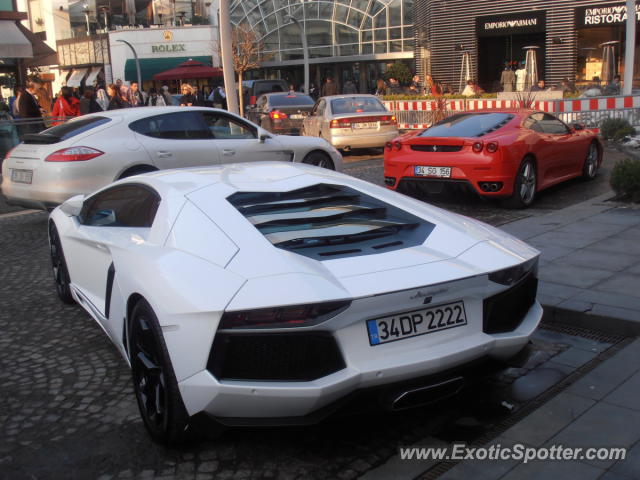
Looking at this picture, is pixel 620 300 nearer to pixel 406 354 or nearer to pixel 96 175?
pixel 406 354

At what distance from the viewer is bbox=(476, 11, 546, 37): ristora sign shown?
29.2 m

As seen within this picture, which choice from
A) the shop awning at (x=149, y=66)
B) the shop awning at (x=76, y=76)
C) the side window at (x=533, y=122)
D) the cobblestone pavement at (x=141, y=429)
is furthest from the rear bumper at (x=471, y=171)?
the shop awning at (x=76, y=76)

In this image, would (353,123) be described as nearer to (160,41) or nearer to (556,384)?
(556,384)

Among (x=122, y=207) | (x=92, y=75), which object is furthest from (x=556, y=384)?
(x=92, y=75)

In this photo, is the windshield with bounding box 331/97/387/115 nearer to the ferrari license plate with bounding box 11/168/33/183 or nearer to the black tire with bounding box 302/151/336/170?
the black tire with bounding box 302/151/336/170

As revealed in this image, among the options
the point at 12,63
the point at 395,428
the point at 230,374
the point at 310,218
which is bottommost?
the point at 395,428

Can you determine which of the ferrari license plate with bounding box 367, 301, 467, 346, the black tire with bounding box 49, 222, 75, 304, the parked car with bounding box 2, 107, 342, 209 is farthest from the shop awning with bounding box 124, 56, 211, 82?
the ferrari license plate with bounding box 367, 301, 467, 346

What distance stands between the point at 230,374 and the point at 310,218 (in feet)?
3.88

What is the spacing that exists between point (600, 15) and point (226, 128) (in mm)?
22250

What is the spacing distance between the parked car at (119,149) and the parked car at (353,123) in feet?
18.1

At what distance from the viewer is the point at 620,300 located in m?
5.07

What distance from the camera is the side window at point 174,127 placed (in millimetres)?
9406

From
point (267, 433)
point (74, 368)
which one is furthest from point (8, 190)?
point (267, 433)

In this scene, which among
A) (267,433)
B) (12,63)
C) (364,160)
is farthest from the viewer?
(12,63)
